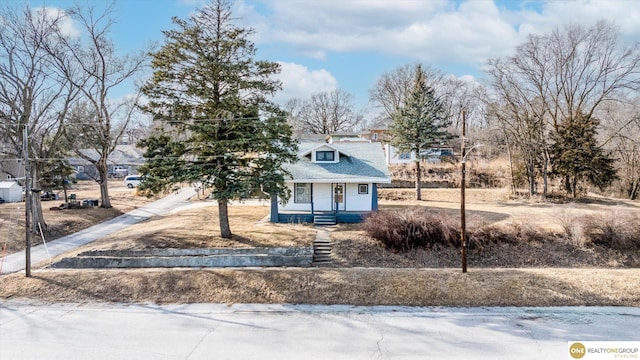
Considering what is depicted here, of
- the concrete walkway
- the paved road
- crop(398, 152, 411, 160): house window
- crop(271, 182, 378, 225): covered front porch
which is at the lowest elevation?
the paved road

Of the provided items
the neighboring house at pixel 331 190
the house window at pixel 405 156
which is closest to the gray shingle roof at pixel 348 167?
the neighboring house at pixel 331 190

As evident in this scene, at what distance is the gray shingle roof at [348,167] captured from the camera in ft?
77.9

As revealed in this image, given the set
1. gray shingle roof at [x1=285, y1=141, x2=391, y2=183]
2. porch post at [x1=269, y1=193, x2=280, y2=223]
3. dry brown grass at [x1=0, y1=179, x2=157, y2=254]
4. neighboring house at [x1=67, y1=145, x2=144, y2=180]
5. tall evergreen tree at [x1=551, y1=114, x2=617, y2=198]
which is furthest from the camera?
neighboring house at [x1=67, y1=145, x2=144, y2=180]

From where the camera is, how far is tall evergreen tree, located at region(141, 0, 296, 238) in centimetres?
1773

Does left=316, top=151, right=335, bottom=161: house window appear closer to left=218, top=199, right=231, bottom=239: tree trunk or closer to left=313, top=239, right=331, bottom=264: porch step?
left=313, top=239, right=331, bottom=264: porch step

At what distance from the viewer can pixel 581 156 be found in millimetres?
31953

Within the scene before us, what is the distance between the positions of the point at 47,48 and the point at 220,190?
15.3 m

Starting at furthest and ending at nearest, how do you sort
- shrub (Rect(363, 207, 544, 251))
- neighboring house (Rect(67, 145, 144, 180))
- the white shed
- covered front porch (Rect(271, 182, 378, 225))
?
neighboring house (Rect(67, 145, 144, 180)) < the white shed < covered front porch (Rect(271, 182, 378, 225)) < shrub (Rect(363, 207, 544, 251))

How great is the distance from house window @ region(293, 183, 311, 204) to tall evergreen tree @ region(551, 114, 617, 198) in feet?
72.8

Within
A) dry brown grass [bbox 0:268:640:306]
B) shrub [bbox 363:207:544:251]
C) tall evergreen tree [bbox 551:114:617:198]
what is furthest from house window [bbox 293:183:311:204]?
tall evergreen tree [bbox 551:114:617:198]

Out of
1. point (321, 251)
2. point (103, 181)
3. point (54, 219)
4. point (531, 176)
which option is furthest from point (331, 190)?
point (531, 176)

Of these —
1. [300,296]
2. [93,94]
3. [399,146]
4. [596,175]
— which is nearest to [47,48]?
[93,94]

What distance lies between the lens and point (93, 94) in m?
29.2

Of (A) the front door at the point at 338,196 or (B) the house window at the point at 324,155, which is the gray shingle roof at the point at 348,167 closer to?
(B) the house window at the point at 324,155
